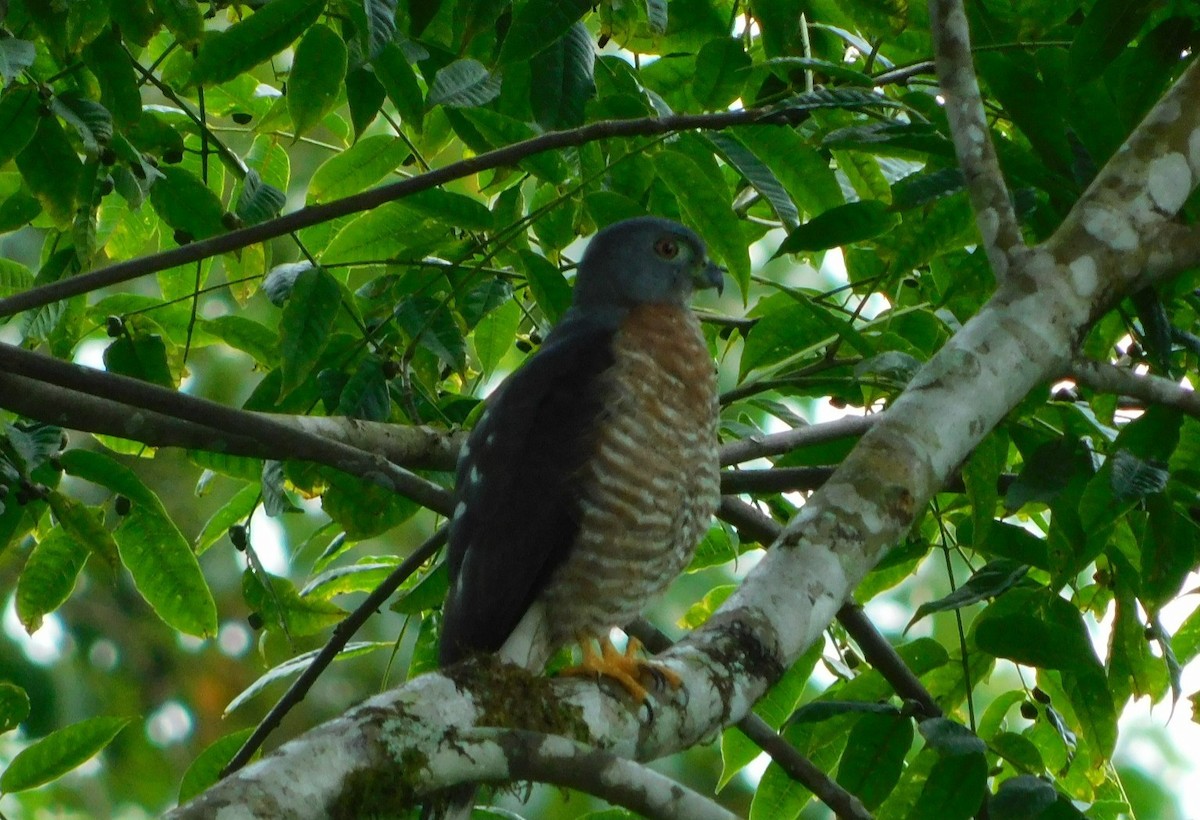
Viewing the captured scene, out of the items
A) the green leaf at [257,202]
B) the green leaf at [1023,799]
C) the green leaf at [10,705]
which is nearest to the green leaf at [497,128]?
the green leaf at [257,202]

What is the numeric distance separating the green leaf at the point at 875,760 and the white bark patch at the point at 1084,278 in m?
1.11

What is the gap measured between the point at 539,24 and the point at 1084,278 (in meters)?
1.30

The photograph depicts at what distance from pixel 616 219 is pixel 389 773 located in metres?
1.88

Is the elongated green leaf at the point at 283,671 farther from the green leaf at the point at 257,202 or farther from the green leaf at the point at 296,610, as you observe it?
the green leaf at the point at 257,202

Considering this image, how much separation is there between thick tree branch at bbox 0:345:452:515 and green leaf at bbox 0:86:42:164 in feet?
2.28

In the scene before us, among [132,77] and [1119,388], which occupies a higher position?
[132,77]

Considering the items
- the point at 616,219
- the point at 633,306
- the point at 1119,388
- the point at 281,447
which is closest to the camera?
the point at 281,447

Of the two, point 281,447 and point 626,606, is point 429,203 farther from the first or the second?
point 626,606

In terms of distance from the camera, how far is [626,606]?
3473mm

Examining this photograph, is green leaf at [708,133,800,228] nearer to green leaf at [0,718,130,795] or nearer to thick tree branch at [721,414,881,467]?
thick tree branch at [721,414,881,467]

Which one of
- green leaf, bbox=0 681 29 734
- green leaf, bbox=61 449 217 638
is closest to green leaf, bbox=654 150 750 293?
green leaf, bbox=61 449 217 638

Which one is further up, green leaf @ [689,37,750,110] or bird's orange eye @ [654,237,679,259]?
bird's orange eye @ [654,237,679,259]

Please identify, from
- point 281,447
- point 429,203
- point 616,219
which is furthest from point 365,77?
point 281,447

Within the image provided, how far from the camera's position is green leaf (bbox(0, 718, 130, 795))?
9.52 ft
